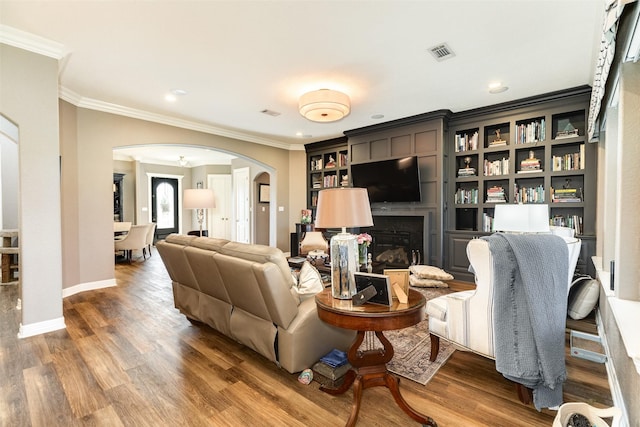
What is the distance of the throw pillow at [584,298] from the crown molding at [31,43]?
5.93 meters

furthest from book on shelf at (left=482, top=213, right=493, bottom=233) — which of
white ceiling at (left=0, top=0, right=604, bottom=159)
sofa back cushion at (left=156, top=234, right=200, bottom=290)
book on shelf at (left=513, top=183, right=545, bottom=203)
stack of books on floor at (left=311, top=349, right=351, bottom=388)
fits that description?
sofa back cushion at (left=156, top=234, right=200, bottom=290)

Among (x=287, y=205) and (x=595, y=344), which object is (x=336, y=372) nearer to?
(x=595, y=344)

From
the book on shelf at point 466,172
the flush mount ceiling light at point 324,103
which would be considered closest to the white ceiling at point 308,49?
the flush mount ceiling light at point 324,103

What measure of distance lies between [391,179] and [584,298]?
3062 mm

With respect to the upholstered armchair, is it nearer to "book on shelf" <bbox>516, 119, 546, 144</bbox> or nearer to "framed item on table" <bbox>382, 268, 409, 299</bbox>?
"framed item on table" <bbox>382, 268, 409, 299</bbox>

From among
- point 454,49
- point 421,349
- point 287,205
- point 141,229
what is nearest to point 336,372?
point 421,349

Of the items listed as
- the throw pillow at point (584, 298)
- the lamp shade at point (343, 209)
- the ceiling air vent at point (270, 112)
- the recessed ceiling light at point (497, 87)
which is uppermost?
the ceiling air vent at point (270, 112)

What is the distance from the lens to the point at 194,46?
2916 millimetres

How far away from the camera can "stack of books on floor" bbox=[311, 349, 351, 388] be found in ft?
6.74

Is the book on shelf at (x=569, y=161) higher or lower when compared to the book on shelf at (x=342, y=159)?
lower

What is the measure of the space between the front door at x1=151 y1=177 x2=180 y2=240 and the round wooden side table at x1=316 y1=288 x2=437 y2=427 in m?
9.45

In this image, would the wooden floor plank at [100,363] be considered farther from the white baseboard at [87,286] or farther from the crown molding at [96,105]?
the crown molding at [96,105]

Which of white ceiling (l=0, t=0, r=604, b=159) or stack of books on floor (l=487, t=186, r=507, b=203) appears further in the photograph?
stack of books on floor (l=487, t=186, r=507, b=203)

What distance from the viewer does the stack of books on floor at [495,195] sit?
Result: 15.1 ft
